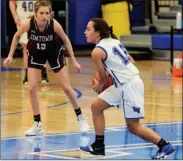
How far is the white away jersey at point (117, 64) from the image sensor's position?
7598mm

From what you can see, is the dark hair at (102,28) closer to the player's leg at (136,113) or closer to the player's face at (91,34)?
the player's face at (91,34)

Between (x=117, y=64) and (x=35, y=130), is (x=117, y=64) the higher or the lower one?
the higher one

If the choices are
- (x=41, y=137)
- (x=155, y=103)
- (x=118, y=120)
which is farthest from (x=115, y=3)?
(x=41, y=137)

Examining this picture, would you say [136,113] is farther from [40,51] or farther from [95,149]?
[40,51]

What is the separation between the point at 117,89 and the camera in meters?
7.62

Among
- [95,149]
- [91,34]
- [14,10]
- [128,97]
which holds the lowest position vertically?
[95,149]

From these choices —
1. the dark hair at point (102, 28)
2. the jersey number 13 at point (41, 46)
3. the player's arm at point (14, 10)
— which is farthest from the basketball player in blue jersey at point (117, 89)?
the player's arm at point (14, 10)

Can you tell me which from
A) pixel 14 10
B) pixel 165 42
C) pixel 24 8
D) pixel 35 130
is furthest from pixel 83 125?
pixel 165 42

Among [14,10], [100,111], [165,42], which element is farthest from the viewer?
[165,42]

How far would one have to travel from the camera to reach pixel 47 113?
10.6m

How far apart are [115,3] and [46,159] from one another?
14070 millimetres

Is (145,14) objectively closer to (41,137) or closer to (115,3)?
(115,3)

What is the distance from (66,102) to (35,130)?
2.92 metres

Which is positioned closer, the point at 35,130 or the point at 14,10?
the point at 35,130
